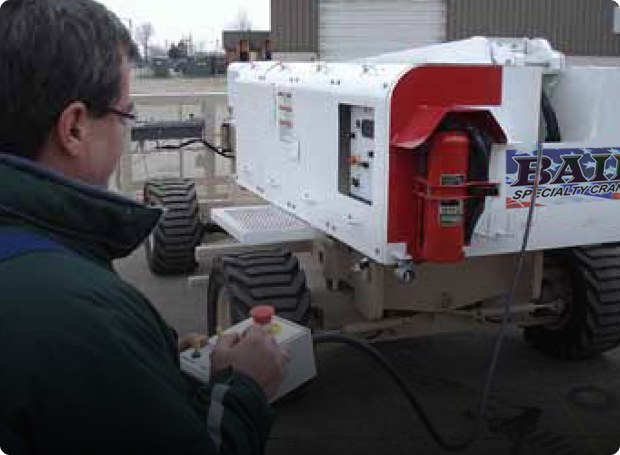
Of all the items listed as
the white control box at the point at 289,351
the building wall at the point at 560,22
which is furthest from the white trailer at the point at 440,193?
the building wall at the point at 560,22

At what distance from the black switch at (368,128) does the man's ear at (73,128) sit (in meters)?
2.28

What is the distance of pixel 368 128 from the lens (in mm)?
3684

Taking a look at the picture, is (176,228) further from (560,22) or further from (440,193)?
(560,22)

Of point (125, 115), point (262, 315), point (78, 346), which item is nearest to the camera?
point (78, 346)

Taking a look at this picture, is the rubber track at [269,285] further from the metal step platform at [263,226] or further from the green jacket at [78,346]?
the green jacket at [78,346]

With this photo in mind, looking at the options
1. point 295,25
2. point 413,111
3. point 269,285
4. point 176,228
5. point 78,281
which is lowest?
point 176,228

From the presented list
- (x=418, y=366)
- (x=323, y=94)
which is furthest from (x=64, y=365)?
(x=418, y=366)

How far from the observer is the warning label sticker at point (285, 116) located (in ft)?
15.5

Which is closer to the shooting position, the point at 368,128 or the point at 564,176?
the point at 368,128

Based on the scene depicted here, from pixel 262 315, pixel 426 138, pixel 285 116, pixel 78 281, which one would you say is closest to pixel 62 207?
pixel 78 281

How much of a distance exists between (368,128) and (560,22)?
71.1 ft

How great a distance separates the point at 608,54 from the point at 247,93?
20585 mm

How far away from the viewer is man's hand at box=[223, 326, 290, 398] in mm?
1762

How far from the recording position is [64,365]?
3.98 ft
